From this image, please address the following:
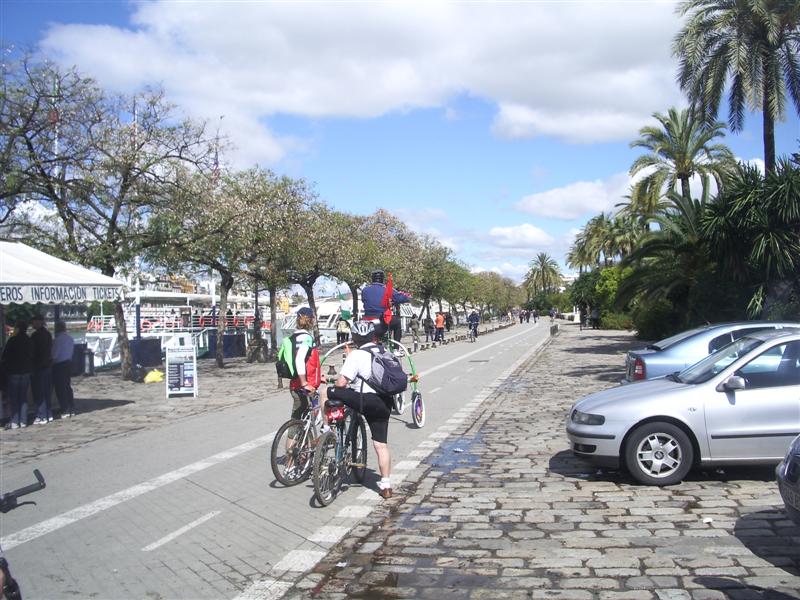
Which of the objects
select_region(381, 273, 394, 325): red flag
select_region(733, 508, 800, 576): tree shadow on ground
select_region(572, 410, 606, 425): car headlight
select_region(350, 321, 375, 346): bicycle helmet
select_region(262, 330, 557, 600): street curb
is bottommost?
select_region(262, 330, 557, 600): street curb

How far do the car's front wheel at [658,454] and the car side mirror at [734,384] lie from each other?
608 millimetres

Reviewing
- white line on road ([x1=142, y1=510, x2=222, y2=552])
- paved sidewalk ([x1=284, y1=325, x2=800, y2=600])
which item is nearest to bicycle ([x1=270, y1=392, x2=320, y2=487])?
white line on road ([x1=142, y1=510, x2=222, y2=552])

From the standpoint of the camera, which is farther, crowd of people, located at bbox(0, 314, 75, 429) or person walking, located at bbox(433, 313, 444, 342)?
person walking, located at bbox(433, 313, 444, 342)

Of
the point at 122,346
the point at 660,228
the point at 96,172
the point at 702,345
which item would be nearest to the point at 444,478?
the point at 702,345

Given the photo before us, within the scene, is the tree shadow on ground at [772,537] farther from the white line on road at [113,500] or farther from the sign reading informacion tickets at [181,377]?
the sign reading informacion tickets at [181,377]

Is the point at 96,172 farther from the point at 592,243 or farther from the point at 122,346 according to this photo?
the point at 592,243

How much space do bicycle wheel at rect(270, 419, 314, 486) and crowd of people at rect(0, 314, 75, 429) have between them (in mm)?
7667

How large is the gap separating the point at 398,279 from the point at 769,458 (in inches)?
1497

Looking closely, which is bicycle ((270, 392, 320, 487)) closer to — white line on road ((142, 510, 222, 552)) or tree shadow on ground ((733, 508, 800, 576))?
white line on road ((142, 510, 222, 552))

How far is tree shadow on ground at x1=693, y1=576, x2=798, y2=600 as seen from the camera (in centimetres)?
464

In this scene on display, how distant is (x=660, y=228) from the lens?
26.2 meters

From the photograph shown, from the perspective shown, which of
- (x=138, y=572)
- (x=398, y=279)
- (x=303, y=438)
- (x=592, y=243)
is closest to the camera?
(x=138, y=572)

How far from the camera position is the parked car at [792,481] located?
4.99 m

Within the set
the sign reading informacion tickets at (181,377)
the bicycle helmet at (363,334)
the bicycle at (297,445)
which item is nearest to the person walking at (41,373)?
the sign reading informacion tickets at (181,377)
